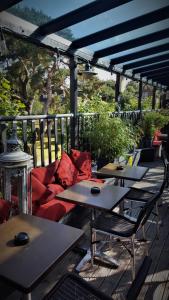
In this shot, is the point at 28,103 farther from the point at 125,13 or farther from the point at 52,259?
the point at 52,259

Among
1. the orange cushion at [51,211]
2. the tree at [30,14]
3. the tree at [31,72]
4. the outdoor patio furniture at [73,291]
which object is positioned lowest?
the outdoor patio furniture at [73,291]

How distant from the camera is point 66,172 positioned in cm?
339

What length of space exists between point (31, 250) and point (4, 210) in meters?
0.75

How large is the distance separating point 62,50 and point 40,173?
1.92m

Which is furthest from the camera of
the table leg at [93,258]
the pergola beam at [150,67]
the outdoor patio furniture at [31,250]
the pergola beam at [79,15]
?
the pergola beam at [150,67]

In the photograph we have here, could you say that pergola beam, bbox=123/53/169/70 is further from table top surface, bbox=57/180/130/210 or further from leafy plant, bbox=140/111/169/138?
table top surface, bbox=57/180/130/210

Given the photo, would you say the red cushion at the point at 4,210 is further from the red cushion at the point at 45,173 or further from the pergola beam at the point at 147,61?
the pergola beam at the point at 147,61

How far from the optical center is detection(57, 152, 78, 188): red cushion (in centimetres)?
329

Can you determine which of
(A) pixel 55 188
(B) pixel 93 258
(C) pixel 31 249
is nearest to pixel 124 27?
(A) pixel 55 188

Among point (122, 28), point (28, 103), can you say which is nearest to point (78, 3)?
point (122, 28)

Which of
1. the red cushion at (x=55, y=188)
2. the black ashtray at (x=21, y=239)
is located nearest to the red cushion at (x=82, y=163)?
the red cushion at (x=55, y=188)

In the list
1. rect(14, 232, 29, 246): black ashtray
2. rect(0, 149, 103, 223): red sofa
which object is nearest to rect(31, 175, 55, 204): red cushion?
rect(0, 149, 103, 223): red sofa

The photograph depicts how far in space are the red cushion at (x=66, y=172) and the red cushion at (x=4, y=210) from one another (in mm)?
1126

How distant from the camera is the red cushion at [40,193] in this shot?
9.14 feet
